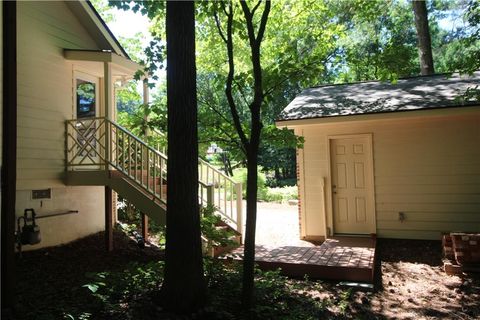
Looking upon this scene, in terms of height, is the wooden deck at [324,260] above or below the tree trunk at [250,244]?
below

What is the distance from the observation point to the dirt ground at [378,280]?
4738mm

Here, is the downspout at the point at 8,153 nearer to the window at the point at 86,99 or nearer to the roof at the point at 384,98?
the window at the point at 86,99

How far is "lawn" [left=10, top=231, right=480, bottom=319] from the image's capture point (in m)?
4.01

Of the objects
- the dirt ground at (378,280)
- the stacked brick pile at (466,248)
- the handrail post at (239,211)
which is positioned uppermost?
the handrail post at (239,211)

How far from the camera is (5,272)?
4062mm

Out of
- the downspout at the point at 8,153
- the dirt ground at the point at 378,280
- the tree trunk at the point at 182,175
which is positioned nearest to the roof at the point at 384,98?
the dirt ground at the point at 378,280

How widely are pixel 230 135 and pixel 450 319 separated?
352cm

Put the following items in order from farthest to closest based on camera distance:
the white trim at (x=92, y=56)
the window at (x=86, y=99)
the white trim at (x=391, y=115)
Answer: the window at (x=86, y=99) < the white trim at (x=92, y=56) < the white trim at (x=391, y=115)

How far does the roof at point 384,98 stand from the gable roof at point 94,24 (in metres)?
4.39

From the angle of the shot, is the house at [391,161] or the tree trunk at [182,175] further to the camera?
the house at [391,161]

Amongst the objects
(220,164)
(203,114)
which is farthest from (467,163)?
(220,164)

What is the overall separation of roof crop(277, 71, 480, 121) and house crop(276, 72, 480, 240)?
0.9 inches

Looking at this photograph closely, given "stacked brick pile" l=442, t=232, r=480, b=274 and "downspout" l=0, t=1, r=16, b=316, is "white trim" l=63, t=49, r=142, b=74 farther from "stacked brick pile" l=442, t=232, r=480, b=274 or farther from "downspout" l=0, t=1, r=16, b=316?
"stacked brick pile" l=442, t=232, r=480, b=274

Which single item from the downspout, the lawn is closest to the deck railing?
the lawn
